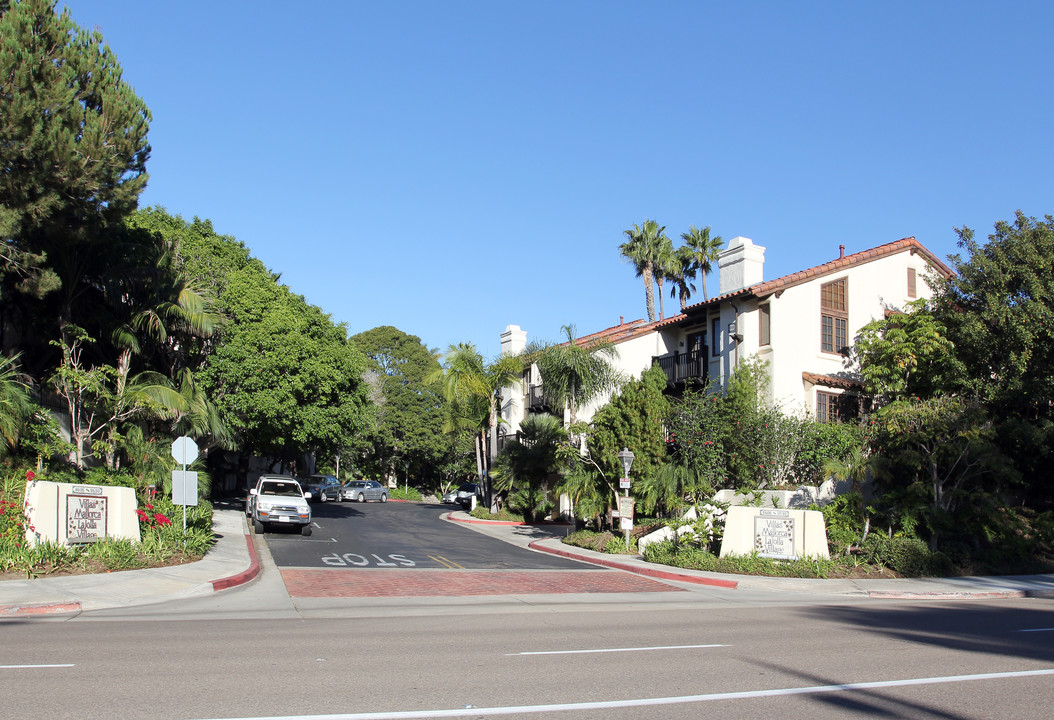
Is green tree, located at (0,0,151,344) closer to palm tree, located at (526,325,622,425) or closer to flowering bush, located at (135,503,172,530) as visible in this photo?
flowering bush, located at (135,503,172,530)

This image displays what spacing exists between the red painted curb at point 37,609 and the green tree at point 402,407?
149 feet

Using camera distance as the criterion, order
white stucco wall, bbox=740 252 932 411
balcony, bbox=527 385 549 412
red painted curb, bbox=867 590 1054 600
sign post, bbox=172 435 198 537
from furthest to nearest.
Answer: balcony, bbox=527 385 549 412, white stucco wall, bbox=740 252 932 411, sign post, bbox=172 435 198 537, red painted curb, bbox=867 590 1054 600

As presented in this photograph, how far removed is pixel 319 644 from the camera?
9859 millimetres

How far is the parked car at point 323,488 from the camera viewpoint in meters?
48.1

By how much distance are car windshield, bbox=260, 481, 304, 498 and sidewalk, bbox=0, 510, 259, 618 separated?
789 centimetres

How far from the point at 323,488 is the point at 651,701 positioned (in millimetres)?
43891

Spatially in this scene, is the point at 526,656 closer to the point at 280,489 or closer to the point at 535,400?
the point at 280,489

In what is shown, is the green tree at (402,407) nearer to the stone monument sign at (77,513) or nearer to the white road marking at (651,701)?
the stone monument sign at (77,513)

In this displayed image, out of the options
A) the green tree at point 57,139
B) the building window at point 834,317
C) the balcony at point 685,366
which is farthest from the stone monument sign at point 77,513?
the building window at point 834,317

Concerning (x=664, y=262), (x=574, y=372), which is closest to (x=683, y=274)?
(x=664, y=262)

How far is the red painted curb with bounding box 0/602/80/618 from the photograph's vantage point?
12.2 m

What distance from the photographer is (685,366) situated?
3222 cm

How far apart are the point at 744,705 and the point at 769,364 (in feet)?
68.7

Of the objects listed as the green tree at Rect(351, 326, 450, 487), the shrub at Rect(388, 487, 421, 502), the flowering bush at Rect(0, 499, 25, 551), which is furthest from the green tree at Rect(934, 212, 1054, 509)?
the shrub at Rect(388, 487, 421, 502)
